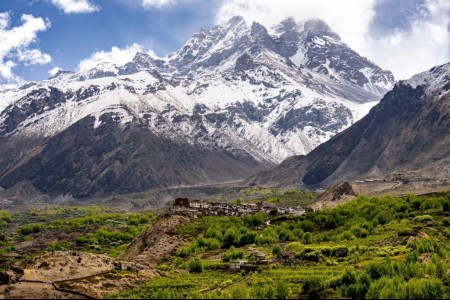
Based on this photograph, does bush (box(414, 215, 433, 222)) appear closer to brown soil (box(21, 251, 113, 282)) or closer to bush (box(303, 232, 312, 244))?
bush (box(303, 232, 312, 244))

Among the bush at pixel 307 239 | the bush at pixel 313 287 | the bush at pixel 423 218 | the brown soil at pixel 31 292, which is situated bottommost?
the bush at pixel 313 287

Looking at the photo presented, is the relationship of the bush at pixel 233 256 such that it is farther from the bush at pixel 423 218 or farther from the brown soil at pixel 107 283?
the bush at pixel 423 218

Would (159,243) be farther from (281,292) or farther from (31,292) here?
(281,292)

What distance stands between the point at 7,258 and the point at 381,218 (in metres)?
95.9

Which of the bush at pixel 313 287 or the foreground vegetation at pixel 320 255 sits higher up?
the foreground vegetation at pixel 320 255

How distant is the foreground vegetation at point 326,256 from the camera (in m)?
75.1

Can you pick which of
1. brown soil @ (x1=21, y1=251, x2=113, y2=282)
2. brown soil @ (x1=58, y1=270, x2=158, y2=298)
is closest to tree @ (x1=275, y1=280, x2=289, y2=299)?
brown soil @ (x1=58, y1=270, x2=158, y2=298)

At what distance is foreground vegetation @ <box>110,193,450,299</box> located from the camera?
7512 centimetres

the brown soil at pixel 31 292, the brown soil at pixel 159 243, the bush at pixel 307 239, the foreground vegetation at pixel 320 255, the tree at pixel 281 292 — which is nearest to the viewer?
the brown soil at pixel 31 292

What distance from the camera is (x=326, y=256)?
108m

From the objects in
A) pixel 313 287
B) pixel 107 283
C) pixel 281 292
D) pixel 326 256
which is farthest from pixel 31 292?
pixel 326 256

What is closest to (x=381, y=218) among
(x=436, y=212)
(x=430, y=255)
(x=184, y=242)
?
(x=436, y=212)

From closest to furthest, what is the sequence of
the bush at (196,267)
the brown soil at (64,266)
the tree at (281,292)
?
the tree at (281,292) < the brown soil at (64,266) < the bush at (196,267)

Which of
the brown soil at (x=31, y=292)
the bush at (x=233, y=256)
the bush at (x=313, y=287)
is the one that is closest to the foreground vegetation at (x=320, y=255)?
the bush at (x=233, y=256)
